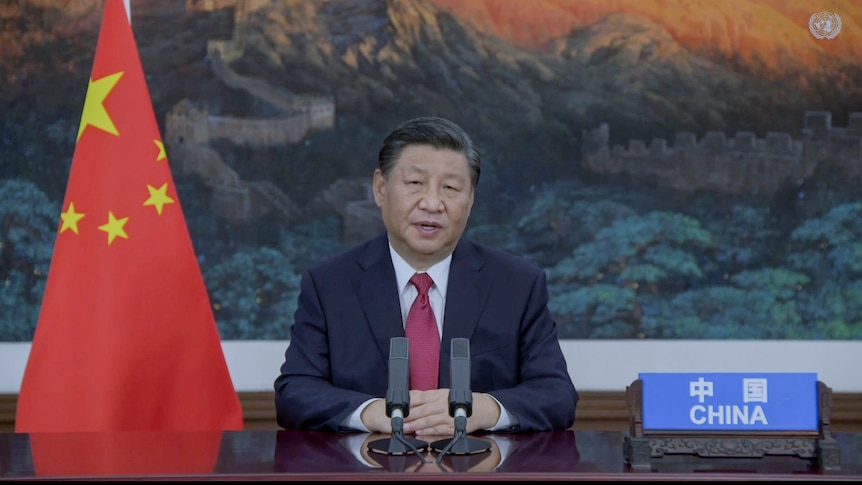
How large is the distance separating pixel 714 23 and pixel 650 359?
125 centimetres

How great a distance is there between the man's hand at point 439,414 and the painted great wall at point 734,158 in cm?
156

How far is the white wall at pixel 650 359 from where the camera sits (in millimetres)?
3625

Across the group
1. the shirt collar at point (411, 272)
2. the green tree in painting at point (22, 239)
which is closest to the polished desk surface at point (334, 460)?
the shirt collar at point (411, 272)

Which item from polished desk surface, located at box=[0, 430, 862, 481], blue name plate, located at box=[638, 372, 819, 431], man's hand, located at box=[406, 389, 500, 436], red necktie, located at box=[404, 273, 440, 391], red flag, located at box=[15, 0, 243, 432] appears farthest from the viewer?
red flag, located at box=[15, 0, 243, 432]

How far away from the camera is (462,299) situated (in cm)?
262

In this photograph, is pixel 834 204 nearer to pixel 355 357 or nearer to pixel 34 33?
pixel 355 357

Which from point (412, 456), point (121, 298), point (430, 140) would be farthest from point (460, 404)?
point (121, 298)

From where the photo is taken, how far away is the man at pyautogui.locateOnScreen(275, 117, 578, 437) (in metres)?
2.55

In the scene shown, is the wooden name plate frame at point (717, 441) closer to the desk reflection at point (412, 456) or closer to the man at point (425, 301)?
the desk reflection at point (412, 456)

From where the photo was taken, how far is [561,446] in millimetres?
2082

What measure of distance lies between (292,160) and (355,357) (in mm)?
1273

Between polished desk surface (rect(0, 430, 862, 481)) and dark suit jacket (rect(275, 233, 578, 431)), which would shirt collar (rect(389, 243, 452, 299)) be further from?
polished desk surface (rect(0, 430, 862, 481))

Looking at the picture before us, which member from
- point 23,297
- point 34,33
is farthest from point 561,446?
point 34,33

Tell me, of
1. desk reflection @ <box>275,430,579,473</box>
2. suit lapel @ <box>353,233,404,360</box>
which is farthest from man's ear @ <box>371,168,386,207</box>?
desk reflection @ <box>275,430,579,473</box>
